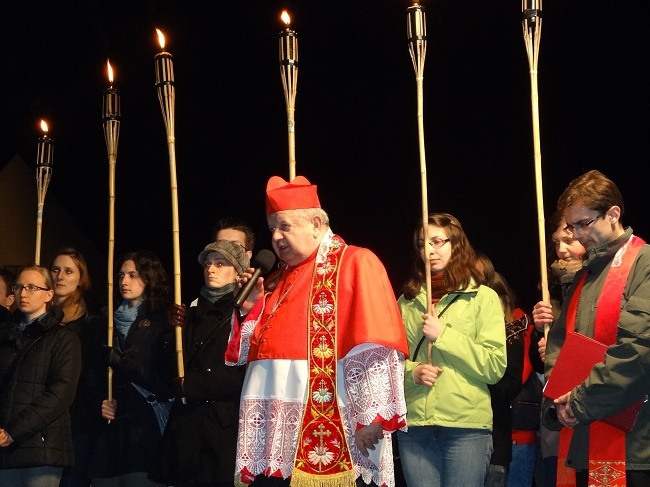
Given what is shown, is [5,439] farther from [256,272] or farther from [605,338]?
[605,338]

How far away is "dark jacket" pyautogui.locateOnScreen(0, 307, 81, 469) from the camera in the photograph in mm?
4727

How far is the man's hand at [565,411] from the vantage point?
3.33 metres

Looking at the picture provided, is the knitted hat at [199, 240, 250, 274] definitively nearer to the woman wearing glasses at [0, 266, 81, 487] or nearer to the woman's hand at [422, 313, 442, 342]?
the woman wearing glasses at [0, 266, 81, 487]

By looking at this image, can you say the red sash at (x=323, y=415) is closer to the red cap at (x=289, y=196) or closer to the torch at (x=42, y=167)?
the red cap at (x=289, y=196)

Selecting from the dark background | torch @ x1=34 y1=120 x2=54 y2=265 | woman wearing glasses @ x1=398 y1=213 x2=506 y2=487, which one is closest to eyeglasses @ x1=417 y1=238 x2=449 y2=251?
woman wearing glasses @ x1=398 y1=213 x2=506 y2=487

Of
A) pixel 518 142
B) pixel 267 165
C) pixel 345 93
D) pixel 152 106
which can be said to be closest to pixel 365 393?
pixel 518 142

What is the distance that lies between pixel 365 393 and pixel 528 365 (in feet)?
4.46

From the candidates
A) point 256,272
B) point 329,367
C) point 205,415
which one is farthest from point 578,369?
point 205,415

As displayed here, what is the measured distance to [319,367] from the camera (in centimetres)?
362

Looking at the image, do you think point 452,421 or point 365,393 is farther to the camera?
point 452,421

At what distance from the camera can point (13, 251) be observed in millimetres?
9094

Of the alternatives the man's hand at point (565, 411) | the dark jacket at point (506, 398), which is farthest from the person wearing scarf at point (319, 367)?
the dark jacket at point (506, 398)

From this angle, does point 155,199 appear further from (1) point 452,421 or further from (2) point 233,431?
(1) point 452,421

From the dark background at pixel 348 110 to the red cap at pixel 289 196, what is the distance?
6.20ft
